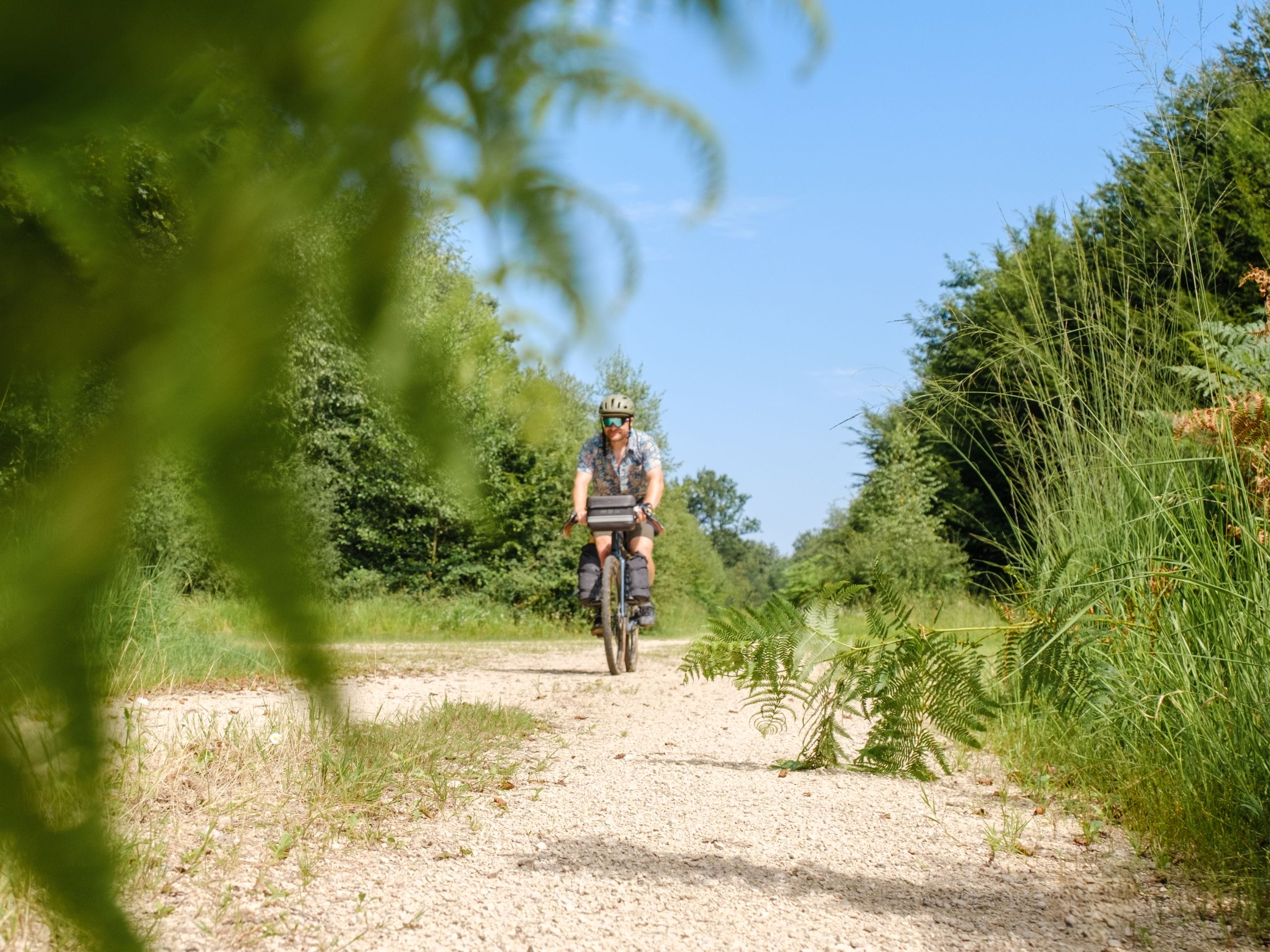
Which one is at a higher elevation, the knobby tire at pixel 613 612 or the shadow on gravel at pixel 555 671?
the knobby tire at pixel 613 612

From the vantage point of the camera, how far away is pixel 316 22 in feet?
1.08

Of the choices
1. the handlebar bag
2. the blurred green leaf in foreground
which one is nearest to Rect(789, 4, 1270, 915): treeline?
the blurred green leaf in foreground

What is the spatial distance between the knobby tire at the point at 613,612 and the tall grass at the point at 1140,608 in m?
3.07

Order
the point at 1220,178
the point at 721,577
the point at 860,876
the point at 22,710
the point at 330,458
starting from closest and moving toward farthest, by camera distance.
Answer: the point at 22,710
the point at 330,458
the point at 860,876
the point at 1220,178
the point at 721,577

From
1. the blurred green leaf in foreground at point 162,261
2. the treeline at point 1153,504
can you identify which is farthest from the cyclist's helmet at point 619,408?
the blurred green leaf in foreground at point 162,261

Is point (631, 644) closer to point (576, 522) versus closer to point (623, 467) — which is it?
point (576, 522)

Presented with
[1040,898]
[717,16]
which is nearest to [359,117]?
[717,16]

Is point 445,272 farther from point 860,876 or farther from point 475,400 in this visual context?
point 860,876

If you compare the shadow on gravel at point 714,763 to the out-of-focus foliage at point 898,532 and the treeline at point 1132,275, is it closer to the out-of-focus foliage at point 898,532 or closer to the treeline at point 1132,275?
the treeline at point 1132,275

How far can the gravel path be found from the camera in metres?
2.13

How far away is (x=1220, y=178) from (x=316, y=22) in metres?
3.56

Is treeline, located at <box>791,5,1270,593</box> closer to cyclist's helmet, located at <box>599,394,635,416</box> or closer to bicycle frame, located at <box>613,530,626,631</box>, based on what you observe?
cyclist's helmet, located at <box>599,394,635,416</box>

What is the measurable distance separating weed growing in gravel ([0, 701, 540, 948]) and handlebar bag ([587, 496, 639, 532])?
2706mm

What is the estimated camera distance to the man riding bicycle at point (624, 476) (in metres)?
6.66
